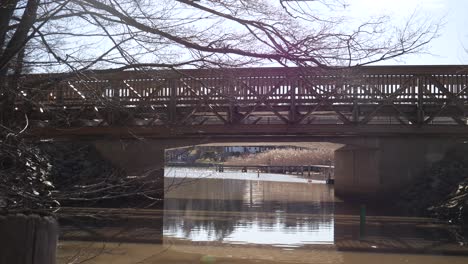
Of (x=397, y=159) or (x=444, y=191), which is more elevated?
(x=397, y=159)

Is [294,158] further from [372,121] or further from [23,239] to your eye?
[23,239]

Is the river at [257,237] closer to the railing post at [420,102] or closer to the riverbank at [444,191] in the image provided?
the riverbank at [444,191]

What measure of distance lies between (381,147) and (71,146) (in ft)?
41.6

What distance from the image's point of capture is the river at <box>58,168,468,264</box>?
36.2 ft

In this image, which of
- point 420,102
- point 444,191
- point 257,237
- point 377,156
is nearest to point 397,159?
point 377,156

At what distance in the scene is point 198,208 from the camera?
21953 millimetres

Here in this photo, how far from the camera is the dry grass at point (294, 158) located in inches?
2241

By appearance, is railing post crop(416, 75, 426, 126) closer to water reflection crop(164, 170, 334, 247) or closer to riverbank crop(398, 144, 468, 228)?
riverbank crop(398, 144, 468, 228)

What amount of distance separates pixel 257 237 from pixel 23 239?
10295mm

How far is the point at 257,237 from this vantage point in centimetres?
1362

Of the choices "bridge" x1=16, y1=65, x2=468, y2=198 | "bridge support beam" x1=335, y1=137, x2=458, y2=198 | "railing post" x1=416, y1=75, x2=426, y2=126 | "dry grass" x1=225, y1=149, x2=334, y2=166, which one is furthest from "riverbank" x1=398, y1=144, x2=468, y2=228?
"dry grass" x1=225, y1=149, x2=334, y2=166

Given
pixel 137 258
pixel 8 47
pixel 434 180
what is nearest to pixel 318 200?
pixel 434 180

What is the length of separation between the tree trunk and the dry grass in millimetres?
47412

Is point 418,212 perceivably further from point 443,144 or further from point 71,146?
point 71,146
